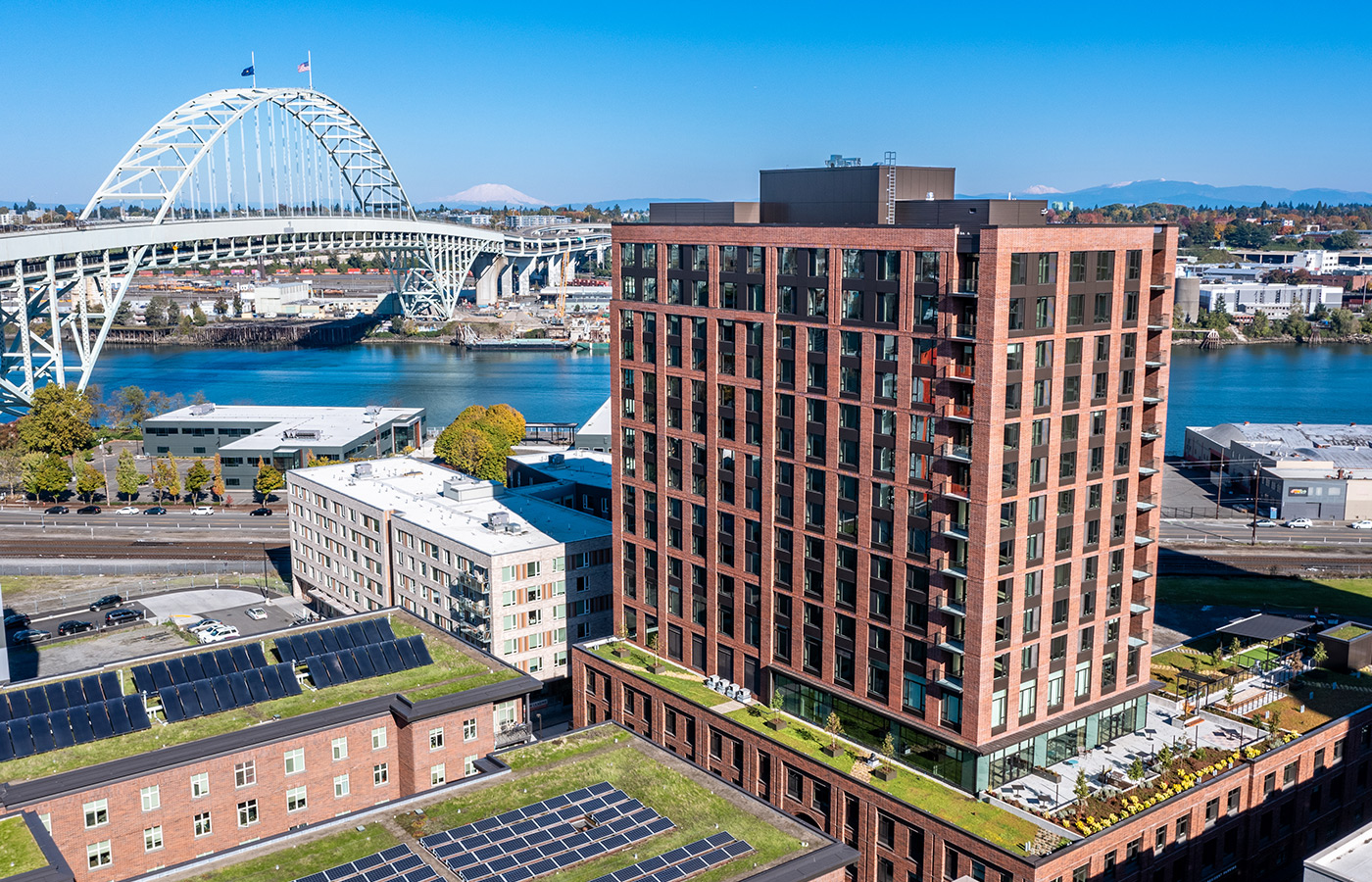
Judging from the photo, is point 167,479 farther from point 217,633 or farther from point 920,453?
point 920,453

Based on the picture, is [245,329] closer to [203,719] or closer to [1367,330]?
[203,719]

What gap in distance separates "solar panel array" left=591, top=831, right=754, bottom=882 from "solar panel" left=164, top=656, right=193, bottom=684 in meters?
16.5

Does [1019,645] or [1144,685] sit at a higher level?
[1019,645]

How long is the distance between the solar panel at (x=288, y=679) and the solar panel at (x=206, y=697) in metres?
1.87

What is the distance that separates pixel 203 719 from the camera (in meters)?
31.2

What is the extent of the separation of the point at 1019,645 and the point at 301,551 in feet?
131

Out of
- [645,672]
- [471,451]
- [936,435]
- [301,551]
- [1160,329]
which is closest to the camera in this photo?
[936,435]

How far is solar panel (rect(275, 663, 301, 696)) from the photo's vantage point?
3294 centimetres

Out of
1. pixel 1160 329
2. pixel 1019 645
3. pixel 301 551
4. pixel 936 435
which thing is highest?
pixel 1160 329

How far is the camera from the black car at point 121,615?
2158 inches

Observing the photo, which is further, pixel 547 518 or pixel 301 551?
pixel 301 551

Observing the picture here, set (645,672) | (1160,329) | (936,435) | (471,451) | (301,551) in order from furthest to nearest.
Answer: (471,451)
(301,551)
(645,672)
(1160,329)
(936,435)

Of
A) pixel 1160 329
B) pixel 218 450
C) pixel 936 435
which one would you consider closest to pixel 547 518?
pixel 936 435

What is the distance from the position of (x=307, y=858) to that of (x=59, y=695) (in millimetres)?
12260
